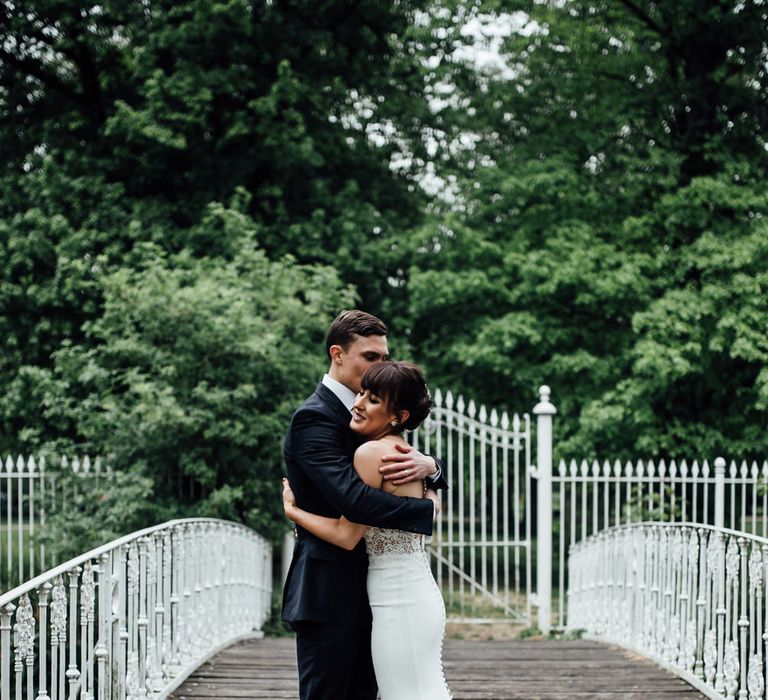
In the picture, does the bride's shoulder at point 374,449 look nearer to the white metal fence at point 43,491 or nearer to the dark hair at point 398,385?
the dark hair at point 398,385

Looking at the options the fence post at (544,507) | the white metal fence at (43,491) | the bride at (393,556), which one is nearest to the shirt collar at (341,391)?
the bride at (393,556)

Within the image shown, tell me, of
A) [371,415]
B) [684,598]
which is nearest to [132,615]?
[371,415]

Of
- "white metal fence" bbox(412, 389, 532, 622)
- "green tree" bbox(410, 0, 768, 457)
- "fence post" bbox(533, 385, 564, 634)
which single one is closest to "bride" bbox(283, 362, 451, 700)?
"white metal fence" bbox(412, 389, 532, 622)

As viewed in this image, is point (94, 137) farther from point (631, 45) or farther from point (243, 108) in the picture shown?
point (631, 45)

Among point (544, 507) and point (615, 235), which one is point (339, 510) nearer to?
point (544, 507)

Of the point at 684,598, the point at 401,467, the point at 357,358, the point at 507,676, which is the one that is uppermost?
the point at 357,358

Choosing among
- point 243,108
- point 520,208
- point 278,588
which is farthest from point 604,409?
point 243,108

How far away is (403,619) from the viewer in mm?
3605

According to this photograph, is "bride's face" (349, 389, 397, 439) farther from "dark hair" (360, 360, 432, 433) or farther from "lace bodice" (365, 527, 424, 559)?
"lace bodice" (365, 527, 424, 559)

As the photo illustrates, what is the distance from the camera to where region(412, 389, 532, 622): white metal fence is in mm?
11125

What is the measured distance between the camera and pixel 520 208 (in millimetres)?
15172

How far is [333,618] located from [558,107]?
43.3ft

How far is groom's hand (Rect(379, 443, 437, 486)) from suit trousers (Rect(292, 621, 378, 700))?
22.7 inches

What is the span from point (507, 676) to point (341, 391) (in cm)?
358
